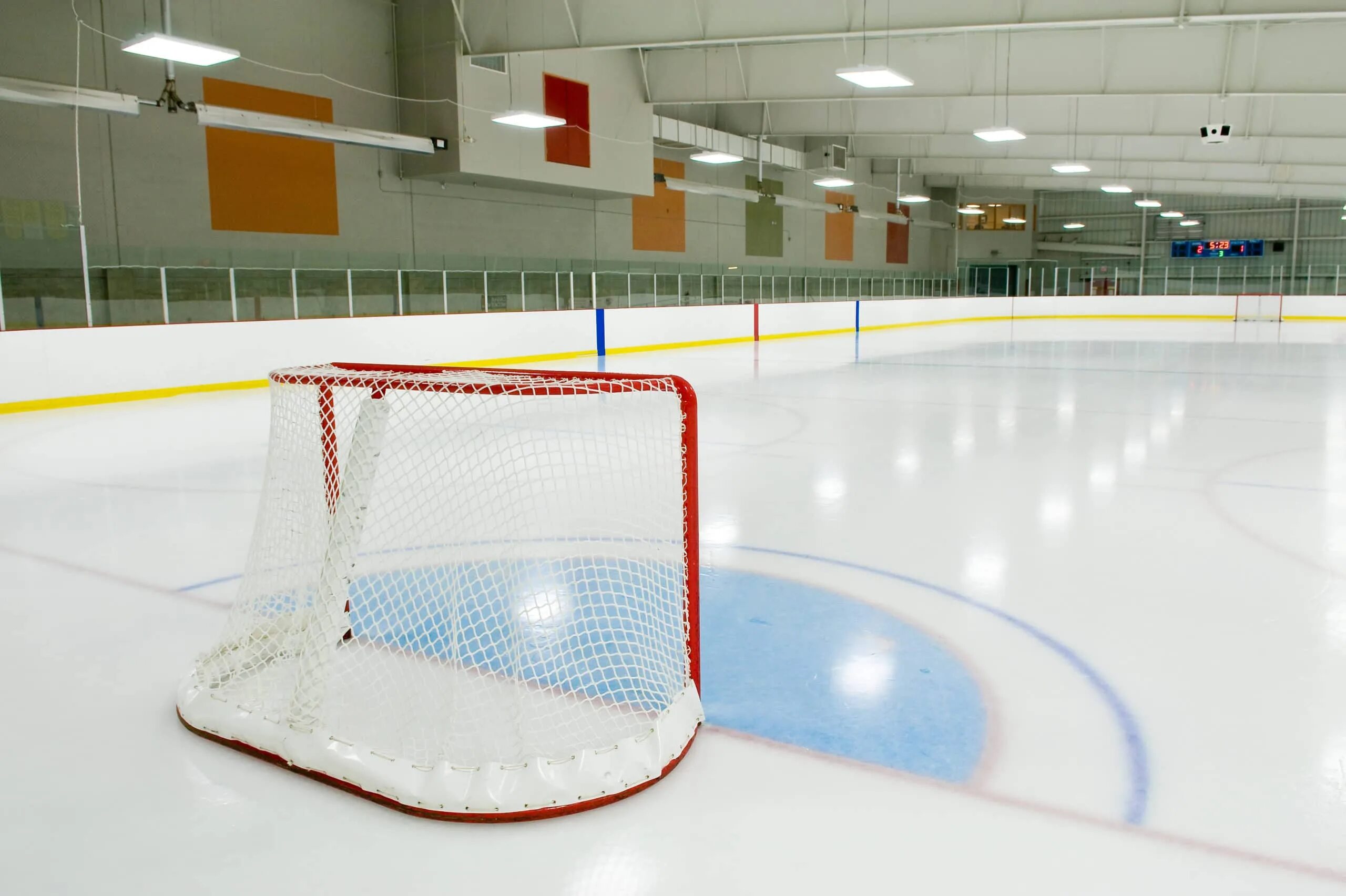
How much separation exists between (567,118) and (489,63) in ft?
7.67

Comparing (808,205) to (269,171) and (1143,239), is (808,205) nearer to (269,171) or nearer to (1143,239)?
(269,171)

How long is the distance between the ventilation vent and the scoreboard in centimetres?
3631

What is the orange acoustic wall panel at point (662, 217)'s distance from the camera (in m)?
26.1

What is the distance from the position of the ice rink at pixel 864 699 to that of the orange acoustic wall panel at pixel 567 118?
14.5 meters

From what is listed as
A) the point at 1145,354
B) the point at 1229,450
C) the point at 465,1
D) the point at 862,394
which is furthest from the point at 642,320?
the point at 1229,450

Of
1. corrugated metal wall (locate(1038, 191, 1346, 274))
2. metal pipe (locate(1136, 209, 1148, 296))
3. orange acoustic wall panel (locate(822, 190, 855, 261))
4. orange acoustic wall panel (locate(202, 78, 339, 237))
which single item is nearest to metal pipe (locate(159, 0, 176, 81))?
orange acoustic wall panel (locate(202, 78, 339, 237))

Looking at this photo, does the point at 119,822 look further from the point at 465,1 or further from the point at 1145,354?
the point at 1145,354

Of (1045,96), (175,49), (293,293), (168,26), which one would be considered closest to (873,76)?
(175,49)

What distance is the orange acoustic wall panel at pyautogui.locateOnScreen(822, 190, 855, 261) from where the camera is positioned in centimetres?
3453

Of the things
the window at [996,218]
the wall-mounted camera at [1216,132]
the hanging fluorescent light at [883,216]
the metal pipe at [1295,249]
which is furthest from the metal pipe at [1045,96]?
the metal pipe at [1295,249]

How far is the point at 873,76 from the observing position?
12656 mm

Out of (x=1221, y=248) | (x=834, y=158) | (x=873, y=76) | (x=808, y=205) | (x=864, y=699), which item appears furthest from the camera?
(x=1221, y=248)

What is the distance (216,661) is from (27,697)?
651 millimetres

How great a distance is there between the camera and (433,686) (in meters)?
3.33
